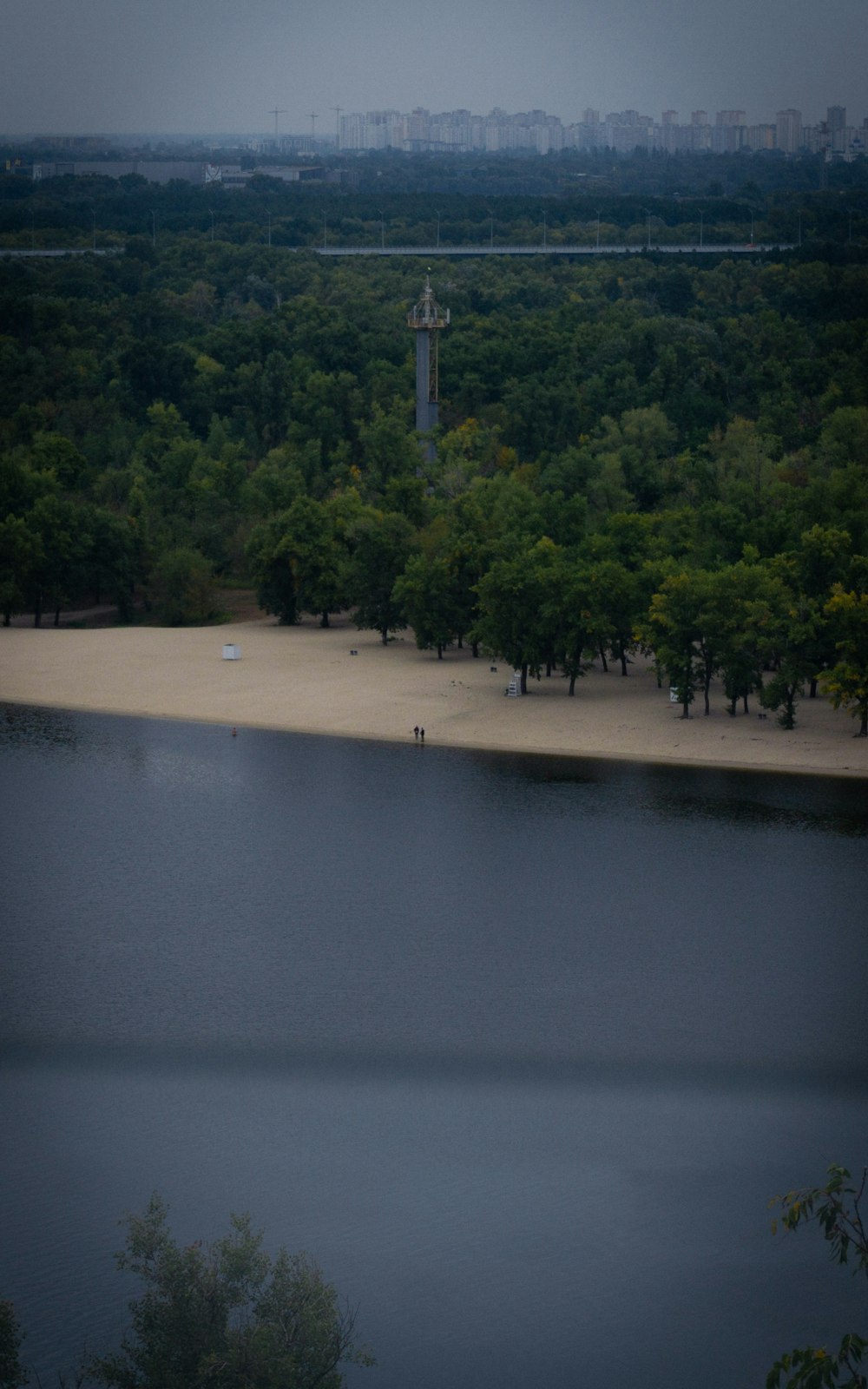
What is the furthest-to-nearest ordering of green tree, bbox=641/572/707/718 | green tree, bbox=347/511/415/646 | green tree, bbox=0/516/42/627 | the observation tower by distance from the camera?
the observation tower → green tree, bbox=0/516/42/627 → green tree, bbox=347/511/415/646 → green tree, bbox=641/572/707/718

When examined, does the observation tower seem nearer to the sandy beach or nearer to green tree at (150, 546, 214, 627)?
green tree at (150, 546, 214, 627)

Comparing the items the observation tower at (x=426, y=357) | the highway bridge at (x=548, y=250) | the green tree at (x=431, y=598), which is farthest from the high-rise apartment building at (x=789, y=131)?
the green tree at (x=431, y=598)

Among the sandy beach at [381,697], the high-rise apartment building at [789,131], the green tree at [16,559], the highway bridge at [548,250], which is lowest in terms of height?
the sandy beach at [381,697]

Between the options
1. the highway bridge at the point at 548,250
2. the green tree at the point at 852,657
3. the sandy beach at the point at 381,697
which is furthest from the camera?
the highway bridge at the point at 548,250

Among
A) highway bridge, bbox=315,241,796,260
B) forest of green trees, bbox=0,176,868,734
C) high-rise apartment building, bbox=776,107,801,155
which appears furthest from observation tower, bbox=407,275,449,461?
high-rise apartment building, bbox=776,107,801,155

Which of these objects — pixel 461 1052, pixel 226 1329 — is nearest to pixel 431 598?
pixel 461 1052

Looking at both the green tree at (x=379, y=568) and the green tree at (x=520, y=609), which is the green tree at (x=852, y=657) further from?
the green tree at (x=379, y=568)
